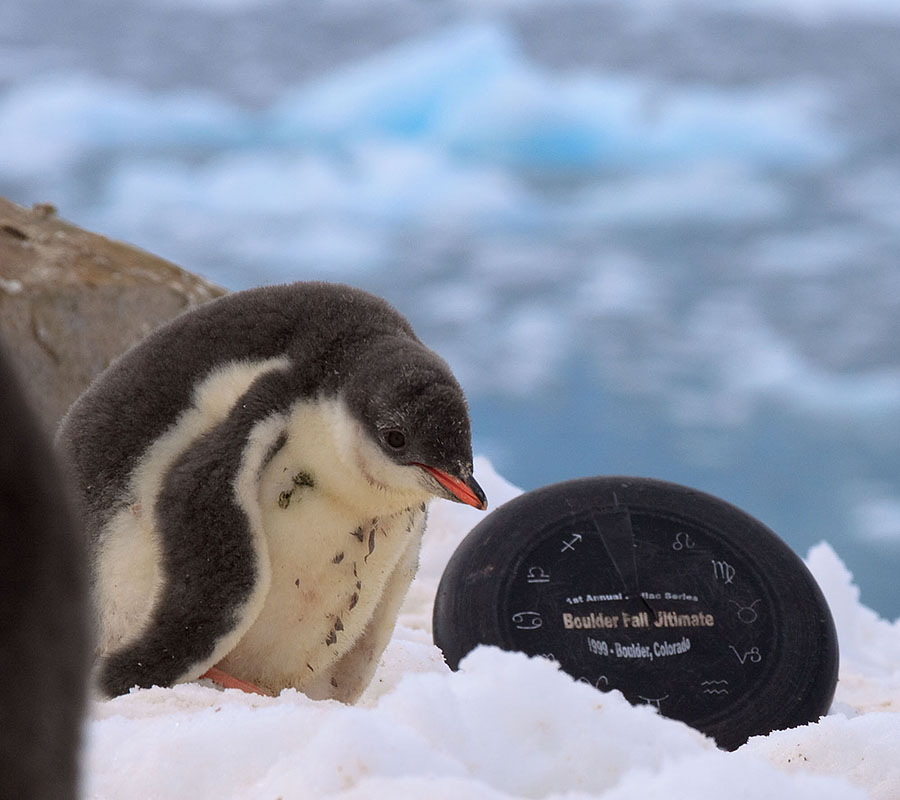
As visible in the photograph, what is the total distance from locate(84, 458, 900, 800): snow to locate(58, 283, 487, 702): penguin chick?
1.30ft

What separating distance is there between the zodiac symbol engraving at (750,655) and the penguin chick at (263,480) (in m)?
0.62

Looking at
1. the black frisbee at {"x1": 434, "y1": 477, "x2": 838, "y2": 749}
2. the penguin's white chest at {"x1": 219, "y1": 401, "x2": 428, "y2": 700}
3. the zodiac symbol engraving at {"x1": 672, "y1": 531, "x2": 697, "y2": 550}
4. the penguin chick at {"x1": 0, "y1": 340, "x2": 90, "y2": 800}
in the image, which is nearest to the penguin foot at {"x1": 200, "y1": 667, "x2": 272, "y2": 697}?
the penguin's white chest at {"x1": 219, "y1": 401, "x2": 428, "y2": 700}

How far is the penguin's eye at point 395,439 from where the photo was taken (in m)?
2.08

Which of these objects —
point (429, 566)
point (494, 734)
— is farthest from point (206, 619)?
point (429, 566)

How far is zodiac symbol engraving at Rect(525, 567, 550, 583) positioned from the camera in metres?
2.26

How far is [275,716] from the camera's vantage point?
1497 mm

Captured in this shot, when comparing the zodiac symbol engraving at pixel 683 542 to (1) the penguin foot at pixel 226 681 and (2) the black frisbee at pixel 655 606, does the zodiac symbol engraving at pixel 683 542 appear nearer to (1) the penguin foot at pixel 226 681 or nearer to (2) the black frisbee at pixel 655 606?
(2) the black frisbee at pixel 655 606

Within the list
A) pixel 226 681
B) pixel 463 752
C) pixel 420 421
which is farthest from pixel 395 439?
pixel 463 752

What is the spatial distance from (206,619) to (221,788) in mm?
724

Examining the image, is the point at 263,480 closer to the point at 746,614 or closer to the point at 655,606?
the point at 655,606

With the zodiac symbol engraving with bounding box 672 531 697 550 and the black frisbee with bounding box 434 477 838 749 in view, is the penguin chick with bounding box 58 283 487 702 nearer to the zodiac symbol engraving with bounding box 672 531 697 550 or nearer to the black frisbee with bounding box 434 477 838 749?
the black frisbee with bounding box 434 477 838 749

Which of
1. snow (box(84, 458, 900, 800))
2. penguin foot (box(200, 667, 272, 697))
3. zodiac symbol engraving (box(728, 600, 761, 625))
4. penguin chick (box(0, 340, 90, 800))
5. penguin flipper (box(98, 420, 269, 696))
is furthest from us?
zodiac symbol engraving (box(728, 600, 761, 625))

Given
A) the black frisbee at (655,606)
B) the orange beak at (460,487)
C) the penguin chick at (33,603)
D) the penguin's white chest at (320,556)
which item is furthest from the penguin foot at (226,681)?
the penguin chick at (33,603)

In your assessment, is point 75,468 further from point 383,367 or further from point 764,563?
point 764,563
